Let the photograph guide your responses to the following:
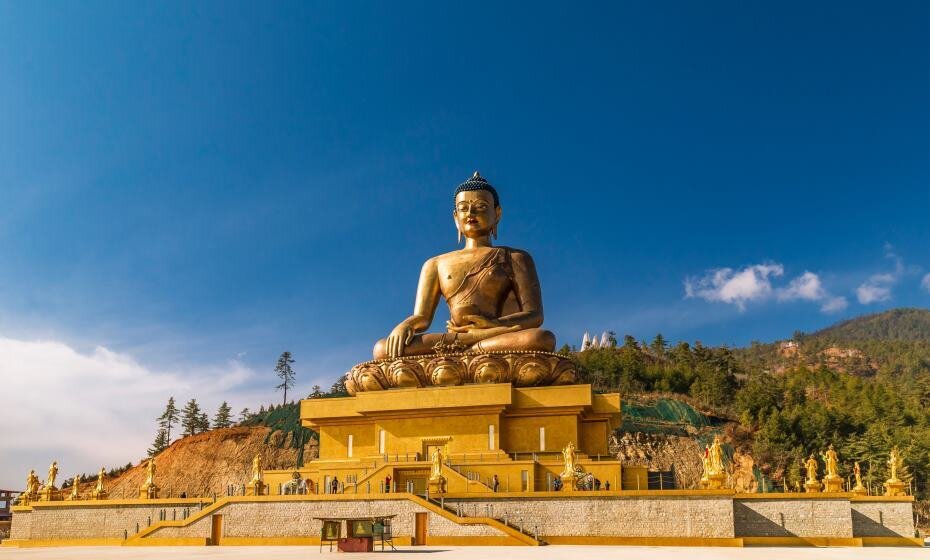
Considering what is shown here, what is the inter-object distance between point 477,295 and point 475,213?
2.61 metres

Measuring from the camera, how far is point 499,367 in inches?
811

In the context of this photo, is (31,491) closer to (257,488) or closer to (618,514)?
(257,488)

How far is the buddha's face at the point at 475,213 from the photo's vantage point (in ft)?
80.1

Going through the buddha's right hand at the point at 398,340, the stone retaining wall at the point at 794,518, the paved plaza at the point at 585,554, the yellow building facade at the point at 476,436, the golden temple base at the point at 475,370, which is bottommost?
the paved plaza at the point at 585,554

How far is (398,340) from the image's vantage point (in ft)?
72.6

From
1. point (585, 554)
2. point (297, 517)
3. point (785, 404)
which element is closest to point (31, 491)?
point (297, 517)

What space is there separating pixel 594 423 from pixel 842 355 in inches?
4165

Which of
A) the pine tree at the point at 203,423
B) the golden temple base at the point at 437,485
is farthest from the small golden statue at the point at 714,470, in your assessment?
the pine tree at the point at 203,423

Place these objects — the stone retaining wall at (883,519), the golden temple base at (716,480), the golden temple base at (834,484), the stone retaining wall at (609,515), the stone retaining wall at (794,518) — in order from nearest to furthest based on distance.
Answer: the stone retaining wall at (609,515) < the stone retaining wall at (794,518) < the golden temple base at (716,480) < the stone retaining wall at (883,519) < the golden temple base at (834,484)

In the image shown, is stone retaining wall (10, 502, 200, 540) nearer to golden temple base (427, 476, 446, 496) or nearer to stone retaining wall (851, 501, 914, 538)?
golden temple base (427, 476, 446, 496)

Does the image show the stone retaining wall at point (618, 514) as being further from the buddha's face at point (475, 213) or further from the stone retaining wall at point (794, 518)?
the buddha's face at point (475, 213)

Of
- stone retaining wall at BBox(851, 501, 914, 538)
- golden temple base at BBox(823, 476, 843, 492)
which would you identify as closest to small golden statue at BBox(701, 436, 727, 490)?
golden temple base at BBox(823, 476, 843, 492)

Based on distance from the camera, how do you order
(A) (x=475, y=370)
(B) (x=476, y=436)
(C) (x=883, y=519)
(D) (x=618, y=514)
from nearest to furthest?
(D) (x=618, y=514) < (C) (x=883, y=519) < (B) (x=476, y=436) < (A) (x=475, y=370)

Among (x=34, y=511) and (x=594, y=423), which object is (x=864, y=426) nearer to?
(x=594, y=423)
